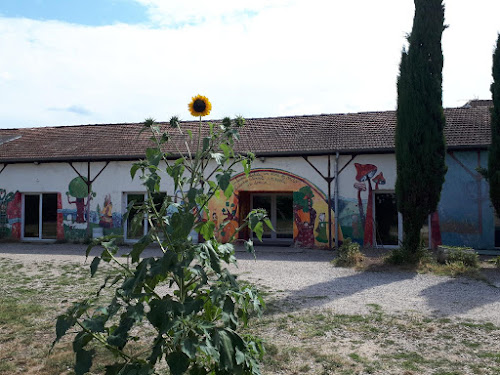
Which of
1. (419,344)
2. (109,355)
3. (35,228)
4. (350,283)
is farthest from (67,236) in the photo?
(419,344)

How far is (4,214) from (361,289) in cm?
1350

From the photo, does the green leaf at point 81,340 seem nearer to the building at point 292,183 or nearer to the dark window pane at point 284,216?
the building at point 292,183

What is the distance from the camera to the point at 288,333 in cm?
532

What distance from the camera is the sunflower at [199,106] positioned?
326 centimetres

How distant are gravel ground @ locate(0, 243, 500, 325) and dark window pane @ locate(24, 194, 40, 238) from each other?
424cm

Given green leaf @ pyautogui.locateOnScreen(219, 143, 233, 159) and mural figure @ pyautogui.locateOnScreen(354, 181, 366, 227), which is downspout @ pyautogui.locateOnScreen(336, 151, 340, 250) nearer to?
mural figure @ pyautogui.locateOnScreen(354, 181, 366, 227)

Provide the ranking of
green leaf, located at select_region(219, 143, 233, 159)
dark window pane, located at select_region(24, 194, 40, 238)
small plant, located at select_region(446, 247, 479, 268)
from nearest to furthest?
green leaf, located at select_region(219, 143, 233, 159), small plant, located at select_region(446, 247, 479, 268), dark window pane, located at select_region(24, 194, 40, 238)

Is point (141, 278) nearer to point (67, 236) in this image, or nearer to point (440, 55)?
point (440, 55)

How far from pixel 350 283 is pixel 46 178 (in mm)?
11836

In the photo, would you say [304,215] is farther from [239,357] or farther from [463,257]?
[239,357]

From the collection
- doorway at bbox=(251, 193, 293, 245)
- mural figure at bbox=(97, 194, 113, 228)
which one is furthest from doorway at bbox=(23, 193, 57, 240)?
doorway at bbox=(251, 193, 293, 245)

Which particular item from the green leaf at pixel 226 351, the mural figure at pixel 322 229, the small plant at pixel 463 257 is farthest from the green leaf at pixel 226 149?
the mural figure at pixel 322 229

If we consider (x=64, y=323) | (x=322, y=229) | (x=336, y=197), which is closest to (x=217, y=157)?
(x=64, y=323)

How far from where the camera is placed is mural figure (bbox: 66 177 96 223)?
15.5 metres
